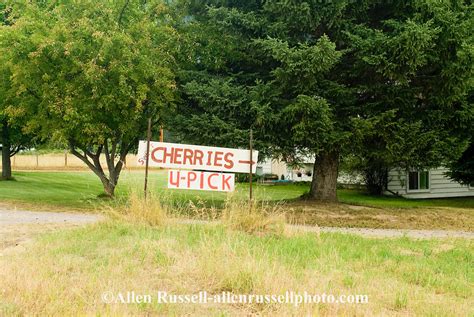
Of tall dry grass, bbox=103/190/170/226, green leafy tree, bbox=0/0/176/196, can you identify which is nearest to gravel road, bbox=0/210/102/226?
tall dry grass, bbox=103/190/170/226

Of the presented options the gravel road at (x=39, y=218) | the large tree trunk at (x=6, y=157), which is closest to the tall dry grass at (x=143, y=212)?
the gravel road at (x=39, y=218)

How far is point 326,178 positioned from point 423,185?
36.7ft

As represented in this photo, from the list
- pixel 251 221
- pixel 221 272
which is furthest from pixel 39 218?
pixel 221 272

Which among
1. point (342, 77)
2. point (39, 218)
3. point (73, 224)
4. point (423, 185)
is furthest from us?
point (423, 185)

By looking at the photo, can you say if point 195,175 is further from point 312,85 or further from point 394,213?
point 394,213

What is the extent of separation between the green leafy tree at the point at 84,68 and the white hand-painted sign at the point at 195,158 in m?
4.54

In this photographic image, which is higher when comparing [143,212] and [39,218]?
[143,212]

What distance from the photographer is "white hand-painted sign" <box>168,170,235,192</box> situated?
10086 millimetres

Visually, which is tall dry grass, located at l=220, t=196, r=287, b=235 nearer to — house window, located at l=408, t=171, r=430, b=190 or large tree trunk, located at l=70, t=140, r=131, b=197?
large tree trunk, located at l=70, t=140, r=131, b=197

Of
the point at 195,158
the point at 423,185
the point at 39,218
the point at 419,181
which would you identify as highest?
the point at 195,158

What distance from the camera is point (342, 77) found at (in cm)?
1405

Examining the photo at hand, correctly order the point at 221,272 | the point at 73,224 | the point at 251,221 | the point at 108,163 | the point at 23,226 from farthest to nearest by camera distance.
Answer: the point at 108,163, the point at 73,224, the point at 23,226, the point at 251,221, the point at 221,272

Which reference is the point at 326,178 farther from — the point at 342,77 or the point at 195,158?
the point at 195,158

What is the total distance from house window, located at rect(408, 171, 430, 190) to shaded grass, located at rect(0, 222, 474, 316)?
17117 mm
